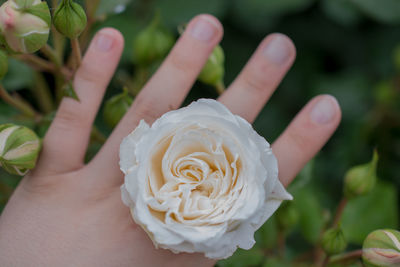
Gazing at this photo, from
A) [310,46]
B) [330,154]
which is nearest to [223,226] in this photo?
[330,154]

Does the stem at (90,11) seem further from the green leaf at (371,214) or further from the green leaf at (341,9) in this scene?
the green leaf at (371,214)

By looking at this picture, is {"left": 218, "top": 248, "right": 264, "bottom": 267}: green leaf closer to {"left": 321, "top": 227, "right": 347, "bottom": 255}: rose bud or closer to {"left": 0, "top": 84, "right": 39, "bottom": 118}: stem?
{"left": 321, "top": 227, "right": 347, "bottom": 255}: rose bud

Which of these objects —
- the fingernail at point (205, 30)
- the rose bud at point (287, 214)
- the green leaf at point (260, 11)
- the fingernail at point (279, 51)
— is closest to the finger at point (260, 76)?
the fingernail at point (279, 51)

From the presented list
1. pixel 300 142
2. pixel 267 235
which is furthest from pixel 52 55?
pixel 267 235

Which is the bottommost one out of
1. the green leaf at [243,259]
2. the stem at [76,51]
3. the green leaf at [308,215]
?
the green leaf at [243,259]

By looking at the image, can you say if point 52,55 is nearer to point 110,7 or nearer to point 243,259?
point 110,7

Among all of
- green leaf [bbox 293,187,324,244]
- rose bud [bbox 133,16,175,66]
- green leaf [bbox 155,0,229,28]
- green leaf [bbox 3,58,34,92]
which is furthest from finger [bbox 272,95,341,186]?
green leaf [bbox 3,58,34,92]

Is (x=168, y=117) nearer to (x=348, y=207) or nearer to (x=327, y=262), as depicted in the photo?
(x=327, y=262)
